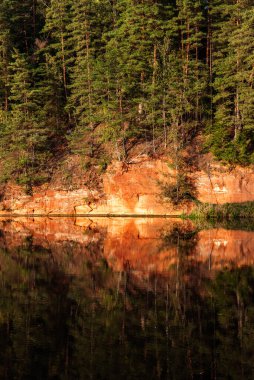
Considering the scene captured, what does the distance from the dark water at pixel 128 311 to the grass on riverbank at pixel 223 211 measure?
15447 millimetres

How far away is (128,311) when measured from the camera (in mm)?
12234

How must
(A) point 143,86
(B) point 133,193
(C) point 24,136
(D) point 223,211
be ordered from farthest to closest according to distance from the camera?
(C) point 24,136
(A) point 143,86
(B) point 133,193
(D) point 223,211

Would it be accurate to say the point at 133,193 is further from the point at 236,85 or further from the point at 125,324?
the point at 125,324

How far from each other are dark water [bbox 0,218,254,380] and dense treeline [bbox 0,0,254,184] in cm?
2244

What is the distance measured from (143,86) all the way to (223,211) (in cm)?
1521

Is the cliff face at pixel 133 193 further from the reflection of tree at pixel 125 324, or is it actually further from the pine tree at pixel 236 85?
the reflection of tree at pixel 125 324

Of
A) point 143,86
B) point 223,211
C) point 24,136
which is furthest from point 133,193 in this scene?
point 24,136

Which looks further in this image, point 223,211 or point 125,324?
point 223,211

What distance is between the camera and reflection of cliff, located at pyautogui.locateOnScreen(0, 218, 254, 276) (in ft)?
60.6

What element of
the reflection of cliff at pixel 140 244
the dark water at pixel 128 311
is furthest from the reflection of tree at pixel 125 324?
the reflection of cliff at pixel 140 244

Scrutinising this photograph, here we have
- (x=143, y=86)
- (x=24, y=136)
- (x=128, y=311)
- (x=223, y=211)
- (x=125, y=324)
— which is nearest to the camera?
(x=125, y=324)

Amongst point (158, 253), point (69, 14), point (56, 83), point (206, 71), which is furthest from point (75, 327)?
point (69, 14)

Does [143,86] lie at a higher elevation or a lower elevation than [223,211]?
higher

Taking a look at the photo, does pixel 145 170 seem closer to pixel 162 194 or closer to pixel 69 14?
pixel 162 194
